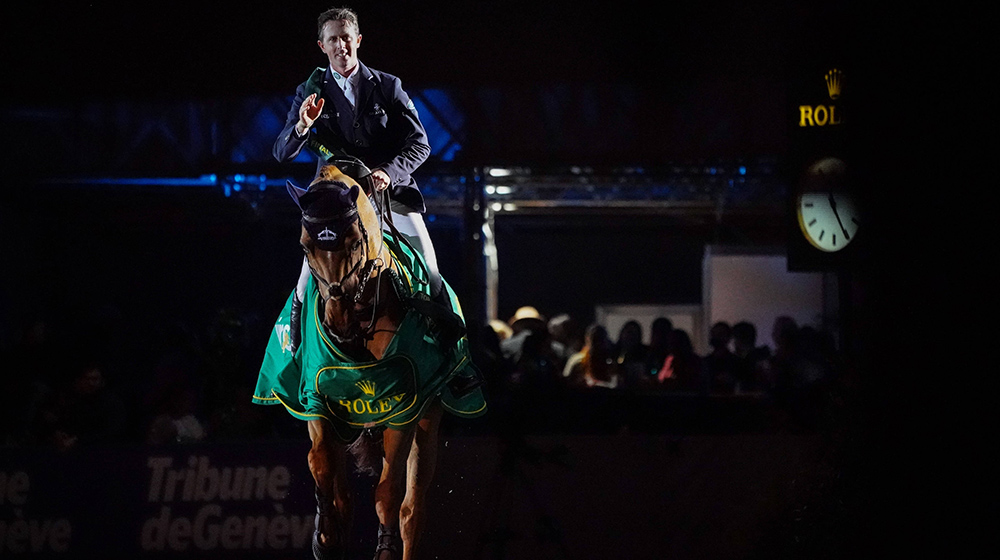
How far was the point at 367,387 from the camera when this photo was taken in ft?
13.5

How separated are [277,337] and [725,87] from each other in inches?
128

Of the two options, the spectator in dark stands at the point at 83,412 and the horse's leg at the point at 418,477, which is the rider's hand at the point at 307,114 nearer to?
the horse's leg at the point at 418,477

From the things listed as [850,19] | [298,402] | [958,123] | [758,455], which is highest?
[850,19]

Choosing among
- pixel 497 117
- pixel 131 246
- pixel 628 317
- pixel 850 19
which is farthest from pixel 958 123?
pixel 628 317

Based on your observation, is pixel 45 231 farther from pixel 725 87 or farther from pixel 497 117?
pixel 725 87

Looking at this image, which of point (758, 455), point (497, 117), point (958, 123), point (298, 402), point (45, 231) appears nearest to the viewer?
point (958, 123)

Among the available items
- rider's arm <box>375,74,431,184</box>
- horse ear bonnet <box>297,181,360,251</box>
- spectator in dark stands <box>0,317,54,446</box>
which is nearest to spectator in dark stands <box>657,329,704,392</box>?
rider's arm <box>375,74,431,184</box>

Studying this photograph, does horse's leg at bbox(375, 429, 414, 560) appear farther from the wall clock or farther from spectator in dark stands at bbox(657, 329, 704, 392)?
spectator in dark stands at bbox(657, 329, 704, 392)

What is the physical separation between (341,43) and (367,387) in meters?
1.51

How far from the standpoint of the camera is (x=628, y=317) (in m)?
12.2

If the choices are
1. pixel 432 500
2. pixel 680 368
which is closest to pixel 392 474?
pixel 432 500

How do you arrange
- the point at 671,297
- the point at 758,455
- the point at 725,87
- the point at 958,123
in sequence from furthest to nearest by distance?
the point at 671,297, the point at 725,87, the point at 758,455, the point at 958,123

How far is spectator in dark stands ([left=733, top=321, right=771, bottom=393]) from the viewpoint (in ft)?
20.9

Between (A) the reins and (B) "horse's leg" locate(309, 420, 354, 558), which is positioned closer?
(A) the reins
